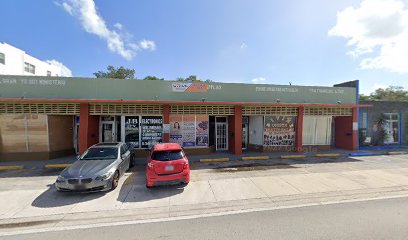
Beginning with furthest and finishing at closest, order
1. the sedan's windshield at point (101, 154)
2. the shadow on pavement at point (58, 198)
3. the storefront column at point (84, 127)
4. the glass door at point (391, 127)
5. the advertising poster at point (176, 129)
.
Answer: the glass door at point (391, 127) → the advertising poster at point (176, 129) → the storefront column at point (84, 127) → the sedan's windshield at point (101, 154) → the shadow on pavement at point (58, 198)

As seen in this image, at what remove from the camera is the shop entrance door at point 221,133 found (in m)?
15.2

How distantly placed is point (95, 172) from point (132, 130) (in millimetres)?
6420

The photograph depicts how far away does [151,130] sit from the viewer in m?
13.2

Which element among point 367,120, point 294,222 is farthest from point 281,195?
point 367,120

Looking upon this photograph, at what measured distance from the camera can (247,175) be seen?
8.96m

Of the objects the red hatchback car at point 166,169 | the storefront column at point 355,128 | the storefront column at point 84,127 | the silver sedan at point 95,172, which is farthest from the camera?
the storefront column at point 355,128

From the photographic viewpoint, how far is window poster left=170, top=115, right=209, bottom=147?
13.3 m

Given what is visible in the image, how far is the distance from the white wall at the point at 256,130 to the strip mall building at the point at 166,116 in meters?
0.07

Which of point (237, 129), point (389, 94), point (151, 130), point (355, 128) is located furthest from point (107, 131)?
point (389, 94)

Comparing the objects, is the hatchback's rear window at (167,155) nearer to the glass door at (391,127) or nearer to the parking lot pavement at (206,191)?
the parking lot pavement at (206,191)

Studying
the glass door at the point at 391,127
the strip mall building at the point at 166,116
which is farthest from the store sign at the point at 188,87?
the glass door at the point at 391,127

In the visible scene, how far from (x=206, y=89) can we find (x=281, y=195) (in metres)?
8.86

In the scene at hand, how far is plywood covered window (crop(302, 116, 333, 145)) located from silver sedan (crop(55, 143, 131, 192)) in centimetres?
1312

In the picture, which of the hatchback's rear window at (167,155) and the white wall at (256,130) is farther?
the white wall at (256,130)
